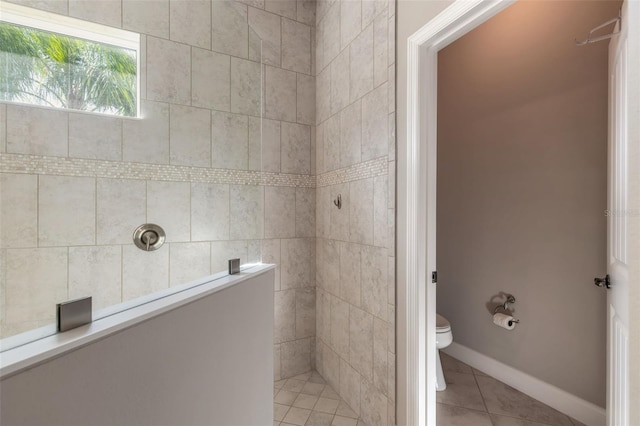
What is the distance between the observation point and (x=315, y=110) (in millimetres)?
2410

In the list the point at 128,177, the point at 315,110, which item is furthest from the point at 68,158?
the point at 315,110

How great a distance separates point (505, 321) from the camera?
81.8 inches

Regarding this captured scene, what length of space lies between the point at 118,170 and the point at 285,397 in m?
1.87

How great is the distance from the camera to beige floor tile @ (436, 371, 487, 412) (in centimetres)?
196

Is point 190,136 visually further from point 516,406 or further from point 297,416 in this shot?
point 516,406

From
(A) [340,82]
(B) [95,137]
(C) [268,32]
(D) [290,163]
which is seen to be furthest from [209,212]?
(C) [268,32]

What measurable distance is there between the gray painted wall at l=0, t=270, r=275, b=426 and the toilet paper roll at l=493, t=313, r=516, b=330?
65.3 inches

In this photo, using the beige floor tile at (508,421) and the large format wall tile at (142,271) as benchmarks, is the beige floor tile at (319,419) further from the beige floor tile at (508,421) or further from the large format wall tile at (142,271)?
the large format wall tile at (142,271)

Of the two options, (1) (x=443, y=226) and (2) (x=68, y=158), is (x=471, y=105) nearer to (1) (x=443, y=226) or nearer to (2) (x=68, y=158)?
(1) (x=443, y=226)

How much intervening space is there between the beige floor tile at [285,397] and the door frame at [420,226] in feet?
2.91

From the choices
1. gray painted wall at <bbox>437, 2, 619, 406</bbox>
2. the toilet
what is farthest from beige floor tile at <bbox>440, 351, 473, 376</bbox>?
the toilet

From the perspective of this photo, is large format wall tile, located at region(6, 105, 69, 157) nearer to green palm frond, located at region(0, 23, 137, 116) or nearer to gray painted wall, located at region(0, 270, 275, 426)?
green palm frond, located at region(0, 23, 137, 116)

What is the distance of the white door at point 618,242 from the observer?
42.8 inches

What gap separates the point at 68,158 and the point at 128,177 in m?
0.16
